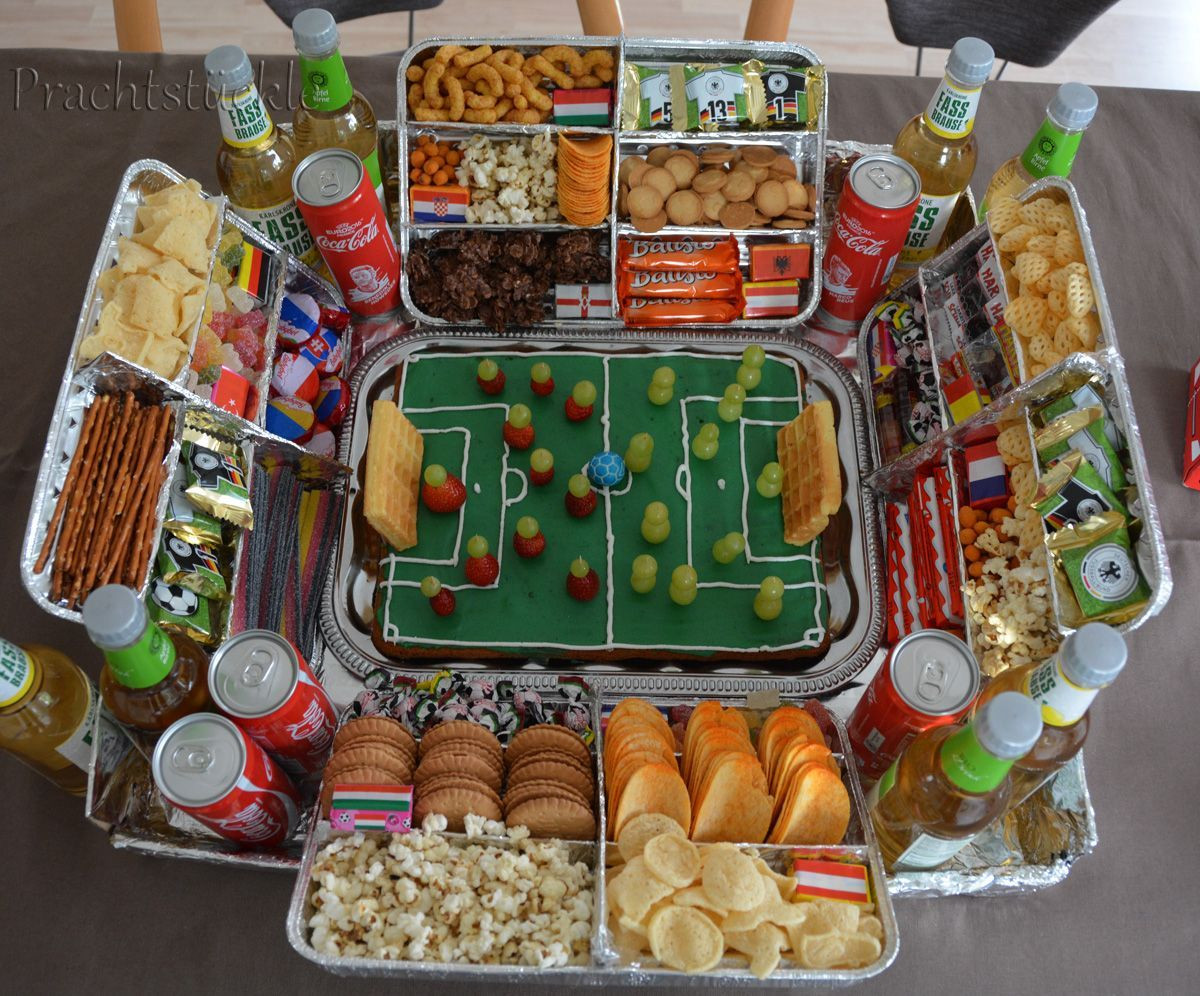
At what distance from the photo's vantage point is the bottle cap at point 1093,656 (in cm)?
118

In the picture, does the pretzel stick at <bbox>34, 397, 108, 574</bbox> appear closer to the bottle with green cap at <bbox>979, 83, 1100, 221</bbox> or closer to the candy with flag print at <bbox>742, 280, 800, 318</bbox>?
the candy with flag print at <bbox>742, 280, 800, 318</bbox>

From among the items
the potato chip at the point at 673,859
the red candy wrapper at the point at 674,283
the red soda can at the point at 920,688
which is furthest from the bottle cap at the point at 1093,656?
the red candy wrapper at the point at 674,283

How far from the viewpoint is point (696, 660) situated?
1.91 metres

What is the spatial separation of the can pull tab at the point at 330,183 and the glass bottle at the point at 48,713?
0.97 metres

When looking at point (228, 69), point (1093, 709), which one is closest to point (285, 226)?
point (228, 69)

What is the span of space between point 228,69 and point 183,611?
94cm

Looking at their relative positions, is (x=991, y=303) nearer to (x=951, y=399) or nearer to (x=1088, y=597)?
(x=951, y=399)

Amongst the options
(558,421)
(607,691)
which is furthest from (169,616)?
(558,421)

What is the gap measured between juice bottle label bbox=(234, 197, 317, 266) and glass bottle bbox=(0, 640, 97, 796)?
0.96 metres

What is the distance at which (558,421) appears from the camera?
218 centimetres

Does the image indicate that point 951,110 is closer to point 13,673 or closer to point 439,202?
point 439,202

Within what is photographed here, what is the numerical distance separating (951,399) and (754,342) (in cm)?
53

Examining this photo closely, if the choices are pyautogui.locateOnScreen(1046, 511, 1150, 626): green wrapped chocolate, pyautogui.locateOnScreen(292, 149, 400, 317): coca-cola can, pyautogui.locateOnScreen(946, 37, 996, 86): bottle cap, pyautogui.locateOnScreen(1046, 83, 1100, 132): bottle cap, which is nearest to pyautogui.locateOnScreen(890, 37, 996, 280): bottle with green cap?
pyautogui.locateOnScreen(946, 37, 996, 86): bottle cap

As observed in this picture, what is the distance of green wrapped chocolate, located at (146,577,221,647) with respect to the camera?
5.08ft
